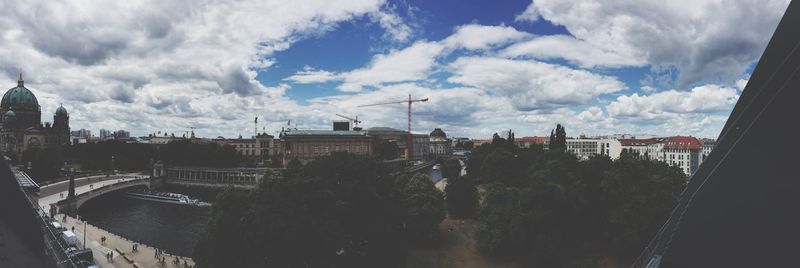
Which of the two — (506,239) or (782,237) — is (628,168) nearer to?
(506,239)

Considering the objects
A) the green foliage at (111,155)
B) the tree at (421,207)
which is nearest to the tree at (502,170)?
the tree at (421,207)

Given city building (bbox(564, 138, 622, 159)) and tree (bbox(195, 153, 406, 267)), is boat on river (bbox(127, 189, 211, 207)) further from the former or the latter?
city building (bbox(564, 138, 622, 159))

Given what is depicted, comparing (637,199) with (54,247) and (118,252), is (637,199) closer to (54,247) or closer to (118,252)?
(54,247)

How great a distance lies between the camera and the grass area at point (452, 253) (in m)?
36.2

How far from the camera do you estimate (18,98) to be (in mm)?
144125

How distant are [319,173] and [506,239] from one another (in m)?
15.4

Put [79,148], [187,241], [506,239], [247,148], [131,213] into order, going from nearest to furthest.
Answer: [506,239] → [187,241] → [131,213] → [79,148] → [247,148]

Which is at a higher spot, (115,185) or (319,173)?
(319,173)

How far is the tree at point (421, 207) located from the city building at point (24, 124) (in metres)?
142

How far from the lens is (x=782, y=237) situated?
249 inches

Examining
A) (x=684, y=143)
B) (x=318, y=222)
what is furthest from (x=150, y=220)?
(x=684, y=143)

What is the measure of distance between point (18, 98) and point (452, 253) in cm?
16638

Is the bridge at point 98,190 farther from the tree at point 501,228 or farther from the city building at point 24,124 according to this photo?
the city building at point 24,124

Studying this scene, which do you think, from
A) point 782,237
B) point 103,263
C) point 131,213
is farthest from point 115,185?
point 782,237
